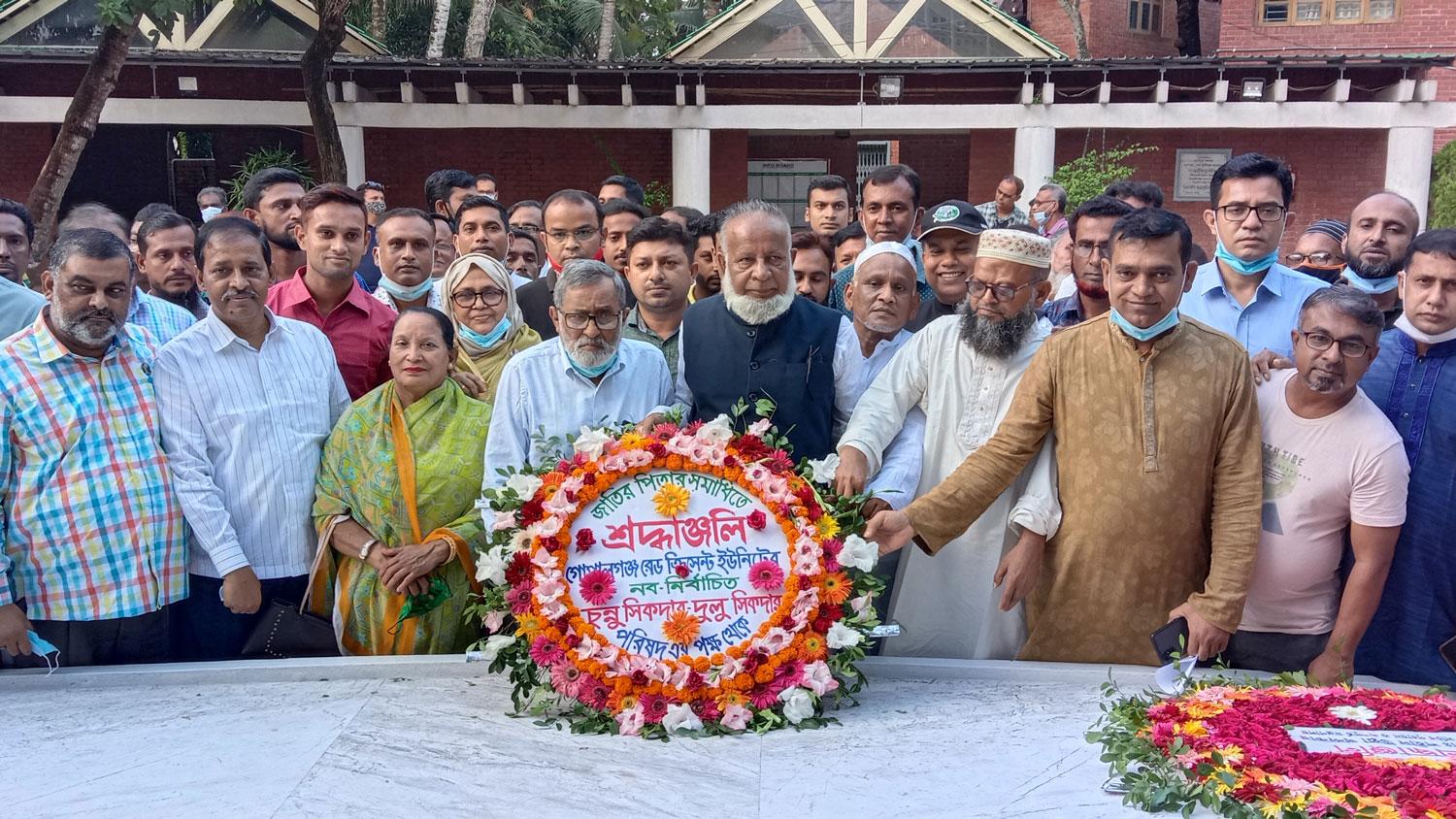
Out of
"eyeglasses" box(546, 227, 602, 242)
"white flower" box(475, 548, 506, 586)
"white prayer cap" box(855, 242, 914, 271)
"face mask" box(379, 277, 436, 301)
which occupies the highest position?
"eyeglasses" box(546, 227, 602, 242)

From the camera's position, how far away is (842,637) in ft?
11.1

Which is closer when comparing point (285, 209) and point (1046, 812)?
point (1046, 812)

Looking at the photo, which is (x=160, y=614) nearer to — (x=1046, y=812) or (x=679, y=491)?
(x=679, y=491)

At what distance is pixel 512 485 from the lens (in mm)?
3467

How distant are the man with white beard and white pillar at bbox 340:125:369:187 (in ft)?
42.9

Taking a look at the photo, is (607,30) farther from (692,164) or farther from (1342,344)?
(1342,344)

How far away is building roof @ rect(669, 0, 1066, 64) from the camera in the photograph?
16.8 metres

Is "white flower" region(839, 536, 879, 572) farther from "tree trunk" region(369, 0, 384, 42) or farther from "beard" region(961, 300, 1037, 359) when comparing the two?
"tree trunk" region(369, 0, 384, 42)

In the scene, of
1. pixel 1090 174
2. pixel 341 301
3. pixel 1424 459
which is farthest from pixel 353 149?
pixel 1424 459

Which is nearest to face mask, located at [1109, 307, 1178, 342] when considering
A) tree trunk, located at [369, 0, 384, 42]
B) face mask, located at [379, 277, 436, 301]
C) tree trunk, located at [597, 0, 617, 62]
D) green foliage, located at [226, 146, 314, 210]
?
face mask, located at [379, 277, 436, 301]

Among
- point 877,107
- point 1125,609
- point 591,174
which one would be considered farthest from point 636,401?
point 591,174

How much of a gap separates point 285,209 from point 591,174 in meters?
12.1

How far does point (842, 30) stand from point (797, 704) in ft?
49.5

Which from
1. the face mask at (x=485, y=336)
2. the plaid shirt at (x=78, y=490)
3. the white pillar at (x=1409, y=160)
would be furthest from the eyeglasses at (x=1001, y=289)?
the white pillar at (x=1409, y=160)
